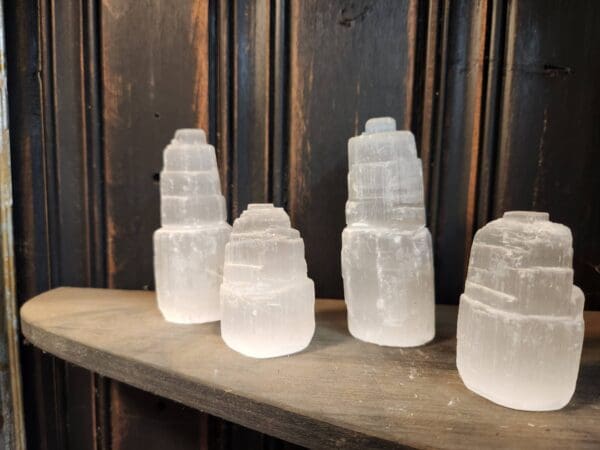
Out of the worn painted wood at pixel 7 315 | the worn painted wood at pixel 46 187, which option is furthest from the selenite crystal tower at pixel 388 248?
the worn painted wood at pixel 7 315

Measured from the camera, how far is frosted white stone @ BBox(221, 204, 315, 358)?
19.3 inches

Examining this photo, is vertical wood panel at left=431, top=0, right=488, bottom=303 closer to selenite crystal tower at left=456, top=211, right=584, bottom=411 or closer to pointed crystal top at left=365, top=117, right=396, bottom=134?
pointed crystal top at left=365, top=117, right=396, bottom=134

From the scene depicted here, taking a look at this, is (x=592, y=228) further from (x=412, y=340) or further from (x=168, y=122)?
(x=168, y=122)

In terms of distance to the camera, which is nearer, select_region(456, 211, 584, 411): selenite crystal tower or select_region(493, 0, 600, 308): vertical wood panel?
select_region(456, 211, 584, 411): selenite crystal tower

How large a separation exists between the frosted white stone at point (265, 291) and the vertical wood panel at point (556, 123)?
376 millimetres

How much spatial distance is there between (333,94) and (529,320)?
0.48 meters

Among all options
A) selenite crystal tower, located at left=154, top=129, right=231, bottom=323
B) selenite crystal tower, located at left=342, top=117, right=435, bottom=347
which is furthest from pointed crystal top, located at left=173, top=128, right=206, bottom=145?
selenite crystal tower, located at left=342, top=117, right=435, bottom=347

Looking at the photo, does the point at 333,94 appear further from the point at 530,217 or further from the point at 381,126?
the point at 530,217

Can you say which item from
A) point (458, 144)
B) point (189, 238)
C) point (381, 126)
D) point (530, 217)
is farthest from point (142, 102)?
point (530, 217)

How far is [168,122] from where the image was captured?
2.52 ft

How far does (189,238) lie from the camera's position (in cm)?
61

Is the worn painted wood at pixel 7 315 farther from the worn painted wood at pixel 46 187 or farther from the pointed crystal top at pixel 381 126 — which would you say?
the pointed crystal top at pixel 381 126

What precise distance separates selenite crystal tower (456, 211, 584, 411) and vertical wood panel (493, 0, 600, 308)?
0.28 m

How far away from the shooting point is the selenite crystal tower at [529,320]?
0.38m
